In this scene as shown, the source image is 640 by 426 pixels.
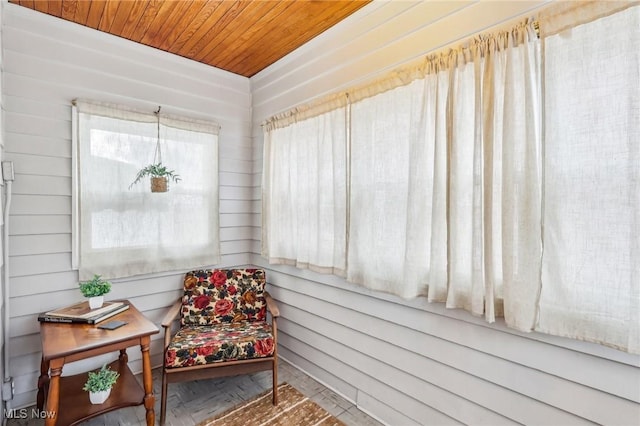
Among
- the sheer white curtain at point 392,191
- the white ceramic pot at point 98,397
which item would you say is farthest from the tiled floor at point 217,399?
the sheer white curtain at point 392,191

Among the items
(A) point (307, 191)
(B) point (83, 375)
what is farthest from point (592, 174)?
(B) point (83, 375)

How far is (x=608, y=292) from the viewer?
3.77 ft

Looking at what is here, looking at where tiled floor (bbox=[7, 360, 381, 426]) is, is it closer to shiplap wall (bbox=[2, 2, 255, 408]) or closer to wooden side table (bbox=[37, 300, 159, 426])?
wooden side table (bbox=[37, 300, 159, 426])

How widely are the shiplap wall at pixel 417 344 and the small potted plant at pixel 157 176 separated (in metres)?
1.11

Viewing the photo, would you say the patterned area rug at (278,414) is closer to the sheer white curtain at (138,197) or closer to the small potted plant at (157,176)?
the sheer white curtain at (138,197)

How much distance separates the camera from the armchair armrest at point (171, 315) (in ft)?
7.06

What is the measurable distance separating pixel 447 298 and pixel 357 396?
43.0 inches

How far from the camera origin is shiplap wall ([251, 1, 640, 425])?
4.18ft

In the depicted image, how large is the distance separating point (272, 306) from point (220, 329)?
43cm

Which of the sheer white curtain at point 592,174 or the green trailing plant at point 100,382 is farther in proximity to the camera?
the green trailing plant at point 100,382

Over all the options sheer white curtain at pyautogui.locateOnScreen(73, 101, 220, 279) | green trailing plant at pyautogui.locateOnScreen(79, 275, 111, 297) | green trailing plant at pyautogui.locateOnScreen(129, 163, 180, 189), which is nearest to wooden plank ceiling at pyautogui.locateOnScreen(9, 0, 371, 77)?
sheer white curtain at pyautogui.locateOnScreen(73, 101, 220, 279)

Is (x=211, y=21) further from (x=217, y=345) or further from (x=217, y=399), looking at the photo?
(x=217, y=399)

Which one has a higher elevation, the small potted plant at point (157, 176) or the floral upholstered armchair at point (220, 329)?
the small potted plant at point (157, 176)

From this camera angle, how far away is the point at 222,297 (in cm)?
269
